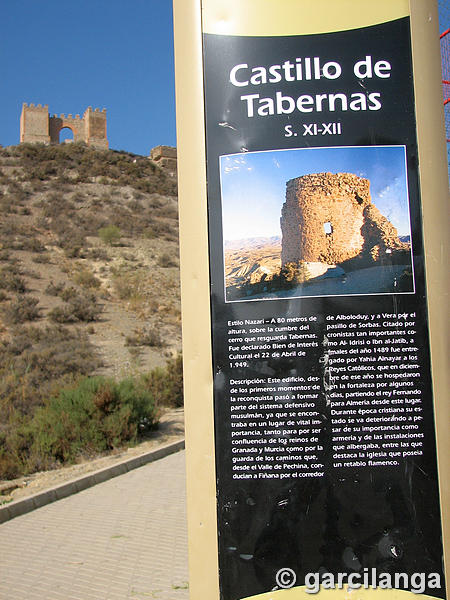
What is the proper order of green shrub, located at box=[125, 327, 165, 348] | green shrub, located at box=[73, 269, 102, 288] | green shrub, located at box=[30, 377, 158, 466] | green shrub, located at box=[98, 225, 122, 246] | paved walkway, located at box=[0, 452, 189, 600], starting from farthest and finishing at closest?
1. green shrub, located at box=[98, 225, 122, 246]
2. green shrub, located at box=[73, 269, 102, 288]
3. green shrub, located at box=[125, 327, 165, 348]
4. green shrub, located at box=[30, 377, 158, 466]
5. paved walkway, located at box=[0, 452, 189, 600]

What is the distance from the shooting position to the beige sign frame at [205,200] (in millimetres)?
2359

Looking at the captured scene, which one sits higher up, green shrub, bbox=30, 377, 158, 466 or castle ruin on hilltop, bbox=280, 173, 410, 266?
castle ruin on hilltop, bbox=280, 173, 410, 266

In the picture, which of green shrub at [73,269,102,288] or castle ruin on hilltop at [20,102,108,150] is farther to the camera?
castle ruin on hilltop at [20,102,108,150]

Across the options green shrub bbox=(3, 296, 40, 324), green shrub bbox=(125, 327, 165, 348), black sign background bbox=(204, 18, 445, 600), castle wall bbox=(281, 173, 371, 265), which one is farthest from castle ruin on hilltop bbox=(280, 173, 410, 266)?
green shrub bbox=(3, 296, 40, 324)

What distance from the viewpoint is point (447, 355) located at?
7.73 ft

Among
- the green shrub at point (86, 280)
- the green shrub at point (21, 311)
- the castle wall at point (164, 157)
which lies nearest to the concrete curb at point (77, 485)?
the green shrub at point (21, 311)

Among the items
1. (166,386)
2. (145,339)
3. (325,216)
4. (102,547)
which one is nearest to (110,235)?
(145,339)

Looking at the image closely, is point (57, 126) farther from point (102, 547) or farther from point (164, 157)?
point (102, 547)

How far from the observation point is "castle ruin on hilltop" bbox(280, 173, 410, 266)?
239 cm

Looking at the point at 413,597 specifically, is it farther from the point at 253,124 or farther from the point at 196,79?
the point at 196,79

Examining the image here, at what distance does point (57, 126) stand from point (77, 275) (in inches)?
1425

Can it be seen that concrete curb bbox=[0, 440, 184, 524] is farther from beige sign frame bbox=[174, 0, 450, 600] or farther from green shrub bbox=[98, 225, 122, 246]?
green shrub bbox=[98, 225, 122, 246]

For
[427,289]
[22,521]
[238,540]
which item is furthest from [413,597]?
[22,521]

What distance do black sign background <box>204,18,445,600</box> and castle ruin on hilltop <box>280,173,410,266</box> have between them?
0.15 m
